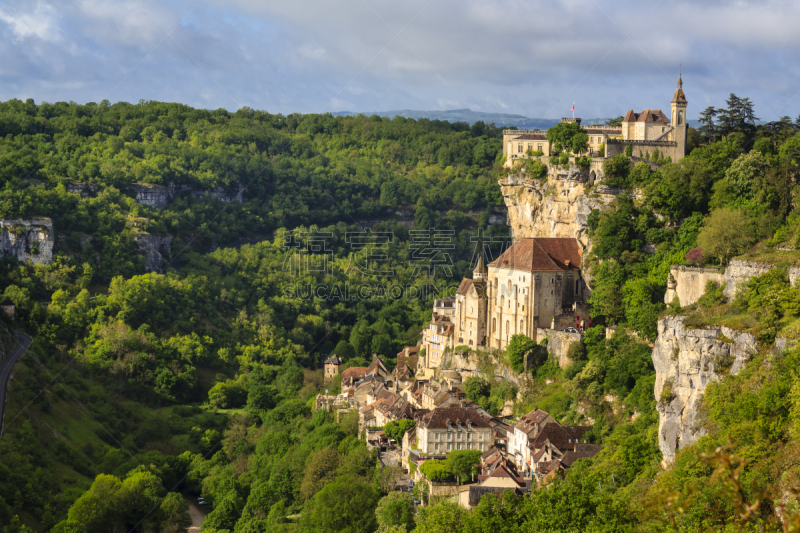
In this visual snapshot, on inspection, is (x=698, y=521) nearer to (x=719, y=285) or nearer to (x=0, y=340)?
(x=719, y=285)

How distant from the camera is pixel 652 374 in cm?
4566

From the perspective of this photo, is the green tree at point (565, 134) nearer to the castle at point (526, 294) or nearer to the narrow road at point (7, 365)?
the castle at point (526, 294)

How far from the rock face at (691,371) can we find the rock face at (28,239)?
6333 centimetres

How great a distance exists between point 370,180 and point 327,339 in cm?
5097

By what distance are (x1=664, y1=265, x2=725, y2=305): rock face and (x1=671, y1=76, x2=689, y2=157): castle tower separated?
10739mm

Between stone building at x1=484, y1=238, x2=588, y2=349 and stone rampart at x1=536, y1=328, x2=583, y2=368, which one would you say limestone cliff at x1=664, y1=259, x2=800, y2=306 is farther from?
stone building at x1=484, y1=238, x2=588, y2=349

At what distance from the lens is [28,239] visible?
272 ft

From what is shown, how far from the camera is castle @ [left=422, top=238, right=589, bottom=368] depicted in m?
53.8

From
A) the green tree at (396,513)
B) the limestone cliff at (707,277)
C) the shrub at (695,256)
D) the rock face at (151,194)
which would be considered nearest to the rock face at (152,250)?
the rock face at (151,194)

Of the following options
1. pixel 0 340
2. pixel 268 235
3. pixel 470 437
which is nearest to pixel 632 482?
pixel 470 437

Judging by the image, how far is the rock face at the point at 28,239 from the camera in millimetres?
81688

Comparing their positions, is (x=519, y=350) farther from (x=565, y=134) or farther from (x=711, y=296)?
(x=565, y=134)

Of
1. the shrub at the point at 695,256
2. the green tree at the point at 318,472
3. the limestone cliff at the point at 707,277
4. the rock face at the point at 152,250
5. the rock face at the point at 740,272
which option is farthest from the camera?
the rock face at the point at 152,250

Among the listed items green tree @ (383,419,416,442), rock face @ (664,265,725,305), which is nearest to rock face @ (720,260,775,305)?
rock face @ (664,265,725,305)
